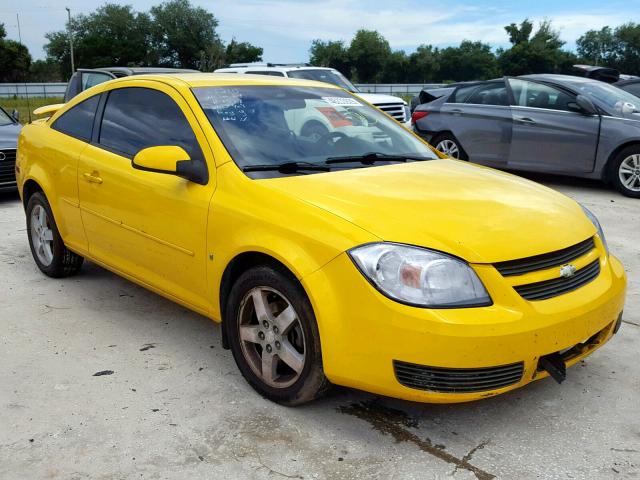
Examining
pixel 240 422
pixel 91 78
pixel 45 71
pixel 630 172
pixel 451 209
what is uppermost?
pixel 45 71

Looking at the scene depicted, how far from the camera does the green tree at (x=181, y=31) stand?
298 feet

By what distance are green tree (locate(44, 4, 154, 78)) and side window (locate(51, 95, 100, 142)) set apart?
8870cm

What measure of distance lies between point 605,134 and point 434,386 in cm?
678

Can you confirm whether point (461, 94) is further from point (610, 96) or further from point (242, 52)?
point (242, 52)

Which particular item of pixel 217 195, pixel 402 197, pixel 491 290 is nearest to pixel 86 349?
pixel 217 195

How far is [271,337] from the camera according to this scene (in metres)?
3.14

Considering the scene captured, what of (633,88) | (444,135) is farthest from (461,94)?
(633,88)

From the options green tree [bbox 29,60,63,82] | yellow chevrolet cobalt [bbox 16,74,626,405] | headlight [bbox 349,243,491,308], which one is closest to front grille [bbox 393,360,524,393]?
yellow chevrolet cobalt [bbox 16,74,626,405]

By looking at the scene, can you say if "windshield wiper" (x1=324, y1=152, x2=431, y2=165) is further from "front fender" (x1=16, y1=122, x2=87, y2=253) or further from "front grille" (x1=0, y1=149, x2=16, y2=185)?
"front grille" (x1=0, y1=149, x2=16, y2=185)

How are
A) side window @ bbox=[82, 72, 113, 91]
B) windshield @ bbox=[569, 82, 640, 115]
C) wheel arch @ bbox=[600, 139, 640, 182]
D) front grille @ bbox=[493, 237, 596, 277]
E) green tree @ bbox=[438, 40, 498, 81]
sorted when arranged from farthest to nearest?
green tree @ bbox=[438, 40, 498, 81] → side window @ bbox=[82, 72, 113, 91] → windshield @ bbox=[569, 82, 640, 115] → wheel arch @ bbox=[600, 139, 640, 182] → front grille @ bbox=[493, 237, 596, 277]

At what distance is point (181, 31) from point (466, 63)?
39058mm

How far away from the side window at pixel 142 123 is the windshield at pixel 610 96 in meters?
6.53

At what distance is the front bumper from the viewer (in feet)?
8.61

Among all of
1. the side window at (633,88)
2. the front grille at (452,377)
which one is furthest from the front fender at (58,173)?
the side window at (633,88)
